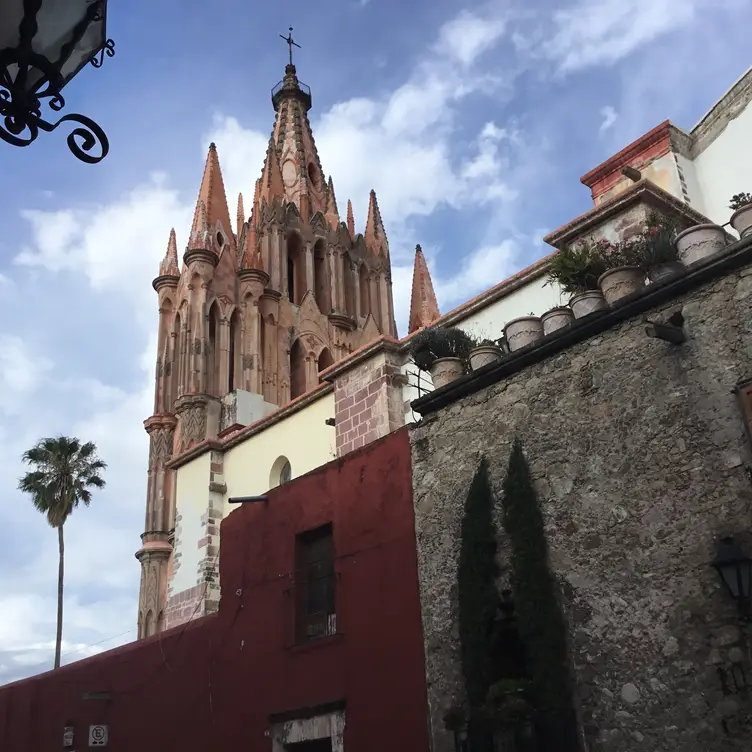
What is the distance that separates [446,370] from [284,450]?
721cm

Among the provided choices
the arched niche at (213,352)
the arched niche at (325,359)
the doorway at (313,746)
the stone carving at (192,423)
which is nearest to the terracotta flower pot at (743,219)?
the doorway at (313,746)

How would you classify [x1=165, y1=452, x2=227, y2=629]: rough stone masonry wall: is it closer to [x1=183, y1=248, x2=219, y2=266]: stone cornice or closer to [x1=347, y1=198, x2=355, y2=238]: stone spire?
[x1=183, y1=248, x2=219, y2=266]: stone cornice

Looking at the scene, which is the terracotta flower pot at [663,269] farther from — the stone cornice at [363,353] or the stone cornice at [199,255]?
the stone cornice at [199,255]

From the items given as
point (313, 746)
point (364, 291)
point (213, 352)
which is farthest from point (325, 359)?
point (313, 746)

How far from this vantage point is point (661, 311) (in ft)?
27.2

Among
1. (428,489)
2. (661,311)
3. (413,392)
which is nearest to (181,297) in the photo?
(413,392)

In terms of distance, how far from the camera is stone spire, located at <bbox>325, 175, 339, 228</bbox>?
46.9 metres

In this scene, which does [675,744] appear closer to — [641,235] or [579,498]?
[579,498]

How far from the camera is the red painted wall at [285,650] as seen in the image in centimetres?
1008

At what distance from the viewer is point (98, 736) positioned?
47.7 ft

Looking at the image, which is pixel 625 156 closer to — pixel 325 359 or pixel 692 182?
pixel 692 182

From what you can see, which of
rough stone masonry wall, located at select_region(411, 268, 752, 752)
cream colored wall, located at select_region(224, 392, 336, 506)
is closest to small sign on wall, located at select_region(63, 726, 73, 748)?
cream colored wall, located at select_region(224, 392, 336, 506)

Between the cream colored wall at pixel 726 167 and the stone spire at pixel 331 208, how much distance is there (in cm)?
3338

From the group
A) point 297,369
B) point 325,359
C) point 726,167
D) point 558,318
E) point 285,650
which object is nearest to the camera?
point 558,318
